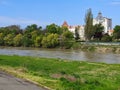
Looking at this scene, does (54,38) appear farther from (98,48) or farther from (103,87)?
(103,87)

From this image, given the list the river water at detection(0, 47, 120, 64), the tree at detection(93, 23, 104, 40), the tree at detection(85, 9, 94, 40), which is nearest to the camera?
the river water at detection(0, 47, 120, 64)

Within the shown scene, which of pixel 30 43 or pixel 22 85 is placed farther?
pixel 30 43

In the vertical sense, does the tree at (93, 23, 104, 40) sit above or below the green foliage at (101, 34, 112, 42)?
above

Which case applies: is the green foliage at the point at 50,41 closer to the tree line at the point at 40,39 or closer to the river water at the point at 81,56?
the tree line at the point at 40,39

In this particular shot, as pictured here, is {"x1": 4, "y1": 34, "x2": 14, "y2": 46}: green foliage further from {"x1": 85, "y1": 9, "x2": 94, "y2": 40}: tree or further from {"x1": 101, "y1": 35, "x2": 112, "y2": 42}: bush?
{"x1": 101, "y1": 35, "x2": 112, "y2": 42}: bush

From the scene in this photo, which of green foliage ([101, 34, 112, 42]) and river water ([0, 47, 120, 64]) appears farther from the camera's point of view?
green foliage ([101, 34, 112, 42])

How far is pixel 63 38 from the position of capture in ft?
384

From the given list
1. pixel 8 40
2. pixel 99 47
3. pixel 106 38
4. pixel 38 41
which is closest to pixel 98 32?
pixel 106 38

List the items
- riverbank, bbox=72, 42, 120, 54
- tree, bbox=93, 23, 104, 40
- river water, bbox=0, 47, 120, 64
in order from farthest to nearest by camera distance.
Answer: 1. tree, bbox=93, 23, 104, 40
2. riverbank, bbox=72, 42, 120, 54
3. river water, bbox=0, 47, 120, 64

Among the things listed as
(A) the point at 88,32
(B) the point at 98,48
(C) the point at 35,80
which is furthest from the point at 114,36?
(C) the point at 35,80

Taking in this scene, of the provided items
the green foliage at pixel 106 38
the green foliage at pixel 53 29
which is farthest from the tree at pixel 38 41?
the green foliage at pixel 106 38

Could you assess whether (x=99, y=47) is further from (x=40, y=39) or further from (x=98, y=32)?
(x=98, y=32)

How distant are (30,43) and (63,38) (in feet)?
40.6

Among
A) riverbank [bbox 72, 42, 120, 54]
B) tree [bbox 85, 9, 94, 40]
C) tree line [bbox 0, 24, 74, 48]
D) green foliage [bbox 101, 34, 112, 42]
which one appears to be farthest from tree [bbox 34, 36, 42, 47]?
green foliage [bbox 101, 34, 112, 42]
